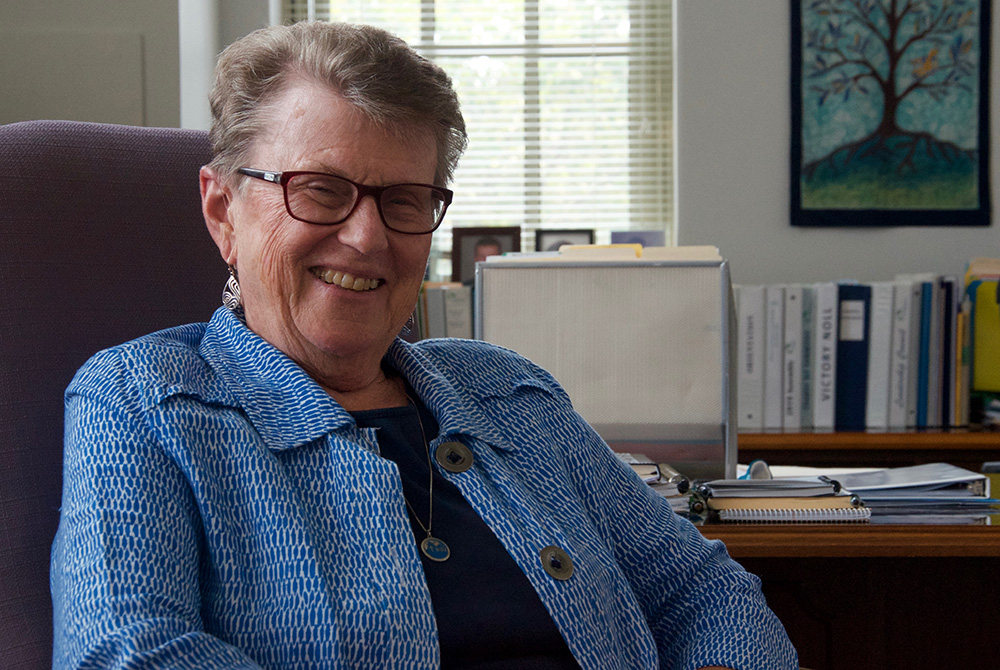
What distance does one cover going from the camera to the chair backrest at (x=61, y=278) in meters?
0.93

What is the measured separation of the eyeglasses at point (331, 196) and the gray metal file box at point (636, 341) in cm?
57

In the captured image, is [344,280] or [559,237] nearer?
[344,280]

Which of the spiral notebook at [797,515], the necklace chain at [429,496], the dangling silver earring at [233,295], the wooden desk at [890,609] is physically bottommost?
the wooden desk at [890,609]

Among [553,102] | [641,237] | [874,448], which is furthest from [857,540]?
[553,102]

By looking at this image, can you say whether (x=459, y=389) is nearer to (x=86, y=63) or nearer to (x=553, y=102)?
(x=86, y=63)

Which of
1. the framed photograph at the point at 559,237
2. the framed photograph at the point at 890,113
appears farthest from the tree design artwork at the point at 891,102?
the framed photograph at the point at 559,237

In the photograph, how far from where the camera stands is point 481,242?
2916 millimetres

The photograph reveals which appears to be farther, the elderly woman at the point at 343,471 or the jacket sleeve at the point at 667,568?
the jacket sleeve at the point at 667,568

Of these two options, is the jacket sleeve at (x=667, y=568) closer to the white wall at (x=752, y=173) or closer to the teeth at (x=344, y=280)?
the teeth at (x=344, y=280)

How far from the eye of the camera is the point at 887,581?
4.82 feet

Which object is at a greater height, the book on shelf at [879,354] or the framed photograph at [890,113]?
the framed photograph at [890,113]

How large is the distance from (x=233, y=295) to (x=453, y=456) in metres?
0.31

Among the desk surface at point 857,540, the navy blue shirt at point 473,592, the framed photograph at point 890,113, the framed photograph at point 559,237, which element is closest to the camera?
the navy blue shirt at point 473,592

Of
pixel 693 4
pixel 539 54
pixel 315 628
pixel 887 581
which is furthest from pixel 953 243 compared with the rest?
pixel 315 628
